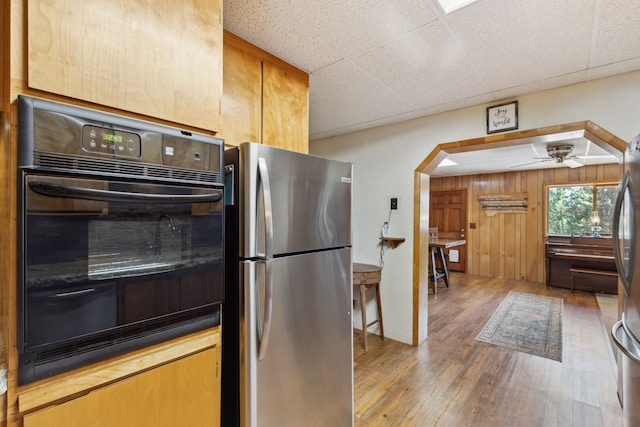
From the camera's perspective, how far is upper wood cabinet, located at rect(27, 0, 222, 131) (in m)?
0.79

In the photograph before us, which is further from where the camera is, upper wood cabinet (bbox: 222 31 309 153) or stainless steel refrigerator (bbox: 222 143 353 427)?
upper wood cabinet (bbox: 222 31 309 153)

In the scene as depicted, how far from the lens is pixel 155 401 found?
3.16 feet

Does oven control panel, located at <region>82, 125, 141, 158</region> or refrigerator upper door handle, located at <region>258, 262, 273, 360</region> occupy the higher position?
oven control panel, located at <region>82, 125, 141, 158</region>

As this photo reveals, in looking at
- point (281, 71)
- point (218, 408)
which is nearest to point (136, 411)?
point (218, 408)

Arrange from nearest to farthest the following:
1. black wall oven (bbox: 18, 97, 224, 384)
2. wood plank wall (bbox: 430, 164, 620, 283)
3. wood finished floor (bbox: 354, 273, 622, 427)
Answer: black wall oven (bbox: 18, 97, 224, 384) < wood finished floor (bbox: 354, 273, 622, 427) < wood plank wall (bbox: 430, 164, 620, 283)

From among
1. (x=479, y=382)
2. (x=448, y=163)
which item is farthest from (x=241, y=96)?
(x=448, y=163)

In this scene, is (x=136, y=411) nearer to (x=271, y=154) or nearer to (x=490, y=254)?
(x=271, y=154)

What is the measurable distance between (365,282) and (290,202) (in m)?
1.77

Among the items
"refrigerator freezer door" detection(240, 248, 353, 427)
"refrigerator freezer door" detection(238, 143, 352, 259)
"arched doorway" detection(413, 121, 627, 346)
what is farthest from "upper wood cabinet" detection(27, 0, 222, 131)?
"arched doorway" detection(413, 121, 627, 346)

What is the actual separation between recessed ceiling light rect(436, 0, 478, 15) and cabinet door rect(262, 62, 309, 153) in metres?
0.92

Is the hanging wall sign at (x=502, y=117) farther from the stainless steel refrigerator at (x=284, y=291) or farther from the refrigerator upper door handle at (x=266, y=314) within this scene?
the refrigerator upper door handle at (x=266, y=314)

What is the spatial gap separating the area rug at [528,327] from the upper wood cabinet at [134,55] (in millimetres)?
3424

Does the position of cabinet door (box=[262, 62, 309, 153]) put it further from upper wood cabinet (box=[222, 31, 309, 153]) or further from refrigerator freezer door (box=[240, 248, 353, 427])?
refrigerator freezer door (box=[240, 248, 353, 427])

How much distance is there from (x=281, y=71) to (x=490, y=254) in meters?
6.22
